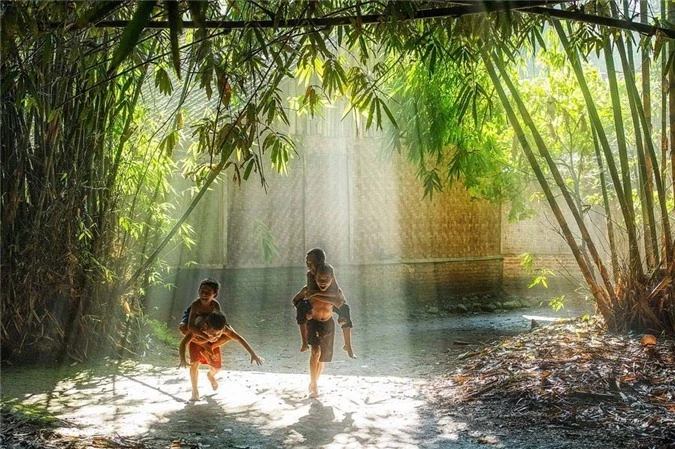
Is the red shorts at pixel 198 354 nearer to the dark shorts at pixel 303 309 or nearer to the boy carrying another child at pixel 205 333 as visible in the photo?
the boy carrying another child at pixel 205 333

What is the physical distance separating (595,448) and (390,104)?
681cm

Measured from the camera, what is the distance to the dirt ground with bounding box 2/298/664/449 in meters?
3.89

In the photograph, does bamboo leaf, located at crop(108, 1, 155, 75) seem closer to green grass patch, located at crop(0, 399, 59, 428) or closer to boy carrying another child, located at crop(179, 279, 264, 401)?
green grass patch, located at crop(0, 399, 59, 428)

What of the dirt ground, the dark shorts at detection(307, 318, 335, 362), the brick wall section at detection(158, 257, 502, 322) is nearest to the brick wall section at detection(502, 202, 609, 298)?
the brick wall section at detection(158, 257, 502, 322)

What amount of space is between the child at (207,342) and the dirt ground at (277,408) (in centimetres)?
23

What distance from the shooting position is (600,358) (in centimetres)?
528

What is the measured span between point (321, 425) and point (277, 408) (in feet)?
1.76

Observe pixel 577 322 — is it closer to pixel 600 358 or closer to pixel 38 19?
pixel 600 358

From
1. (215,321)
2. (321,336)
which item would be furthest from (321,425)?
(215,321)

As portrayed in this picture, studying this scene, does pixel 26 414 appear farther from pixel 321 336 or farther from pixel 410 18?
pixel 410 18

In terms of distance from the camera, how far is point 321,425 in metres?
4.26

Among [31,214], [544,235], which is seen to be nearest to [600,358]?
[31,214]

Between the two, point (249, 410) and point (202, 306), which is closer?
point (249, 410)

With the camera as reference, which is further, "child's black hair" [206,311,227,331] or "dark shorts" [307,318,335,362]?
"dark shorts" [307,318,335,362]
